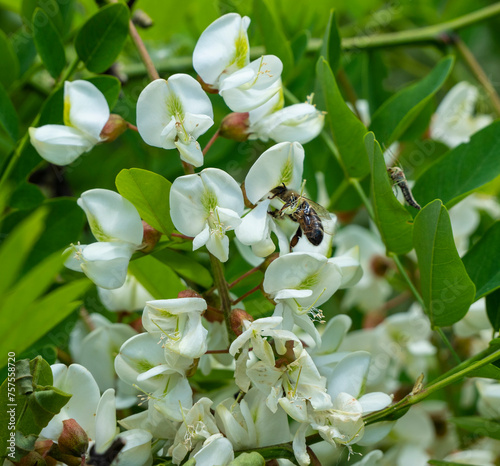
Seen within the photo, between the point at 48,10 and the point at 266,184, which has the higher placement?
the point at 48,10

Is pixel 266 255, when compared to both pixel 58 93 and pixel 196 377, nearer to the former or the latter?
pixel 196 377

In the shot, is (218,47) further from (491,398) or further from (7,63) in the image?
(491,398)

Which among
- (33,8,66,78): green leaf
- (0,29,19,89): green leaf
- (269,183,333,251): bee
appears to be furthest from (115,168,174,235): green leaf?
(0,29,19,89): green leaf

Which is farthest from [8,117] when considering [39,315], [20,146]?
[39,315]

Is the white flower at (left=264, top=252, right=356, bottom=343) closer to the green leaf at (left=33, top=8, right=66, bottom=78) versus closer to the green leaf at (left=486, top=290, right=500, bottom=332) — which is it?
the green leaf at (left=486, top=290, right=500, bottom=332)

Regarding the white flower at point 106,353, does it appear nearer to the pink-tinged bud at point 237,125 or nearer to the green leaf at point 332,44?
the pink-tinged bud at point 237,125

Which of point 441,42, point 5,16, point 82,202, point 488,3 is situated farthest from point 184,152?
point 488,3
